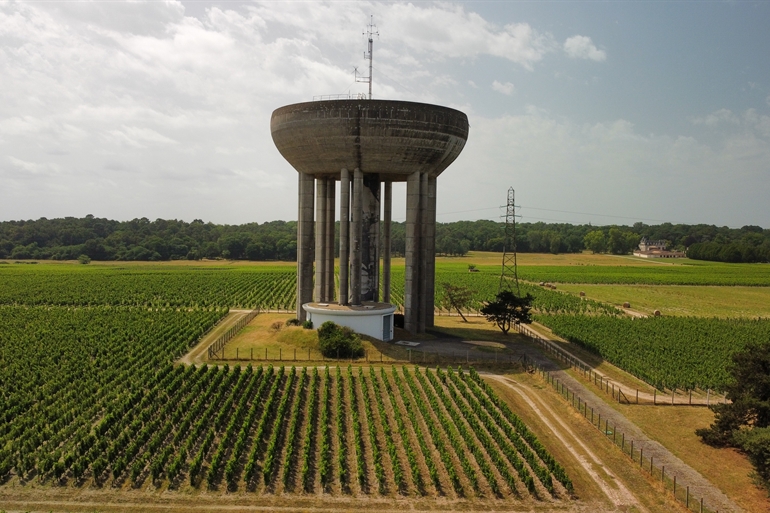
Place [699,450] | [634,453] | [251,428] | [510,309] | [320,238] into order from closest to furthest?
[634,453]
[699,450]
[251,428]
[510,309]
[320,238]

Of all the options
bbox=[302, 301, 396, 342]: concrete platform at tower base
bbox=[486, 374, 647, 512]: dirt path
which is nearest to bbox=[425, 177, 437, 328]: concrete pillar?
bbox=[302, 301, 396, 342]: concrete platform at tower base

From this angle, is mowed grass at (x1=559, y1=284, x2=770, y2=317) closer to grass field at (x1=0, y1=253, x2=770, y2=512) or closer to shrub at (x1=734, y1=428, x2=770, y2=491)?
grass field at (x1=0, y1=253, x2=770, y2=512)

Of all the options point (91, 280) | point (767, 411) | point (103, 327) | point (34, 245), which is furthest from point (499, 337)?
point (34, 245)

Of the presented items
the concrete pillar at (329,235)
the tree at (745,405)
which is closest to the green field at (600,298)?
the tree at (745,405)

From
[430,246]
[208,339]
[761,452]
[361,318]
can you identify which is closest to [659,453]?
[761,452]

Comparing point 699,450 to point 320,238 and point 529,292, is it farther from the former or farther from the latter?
point 529,292
